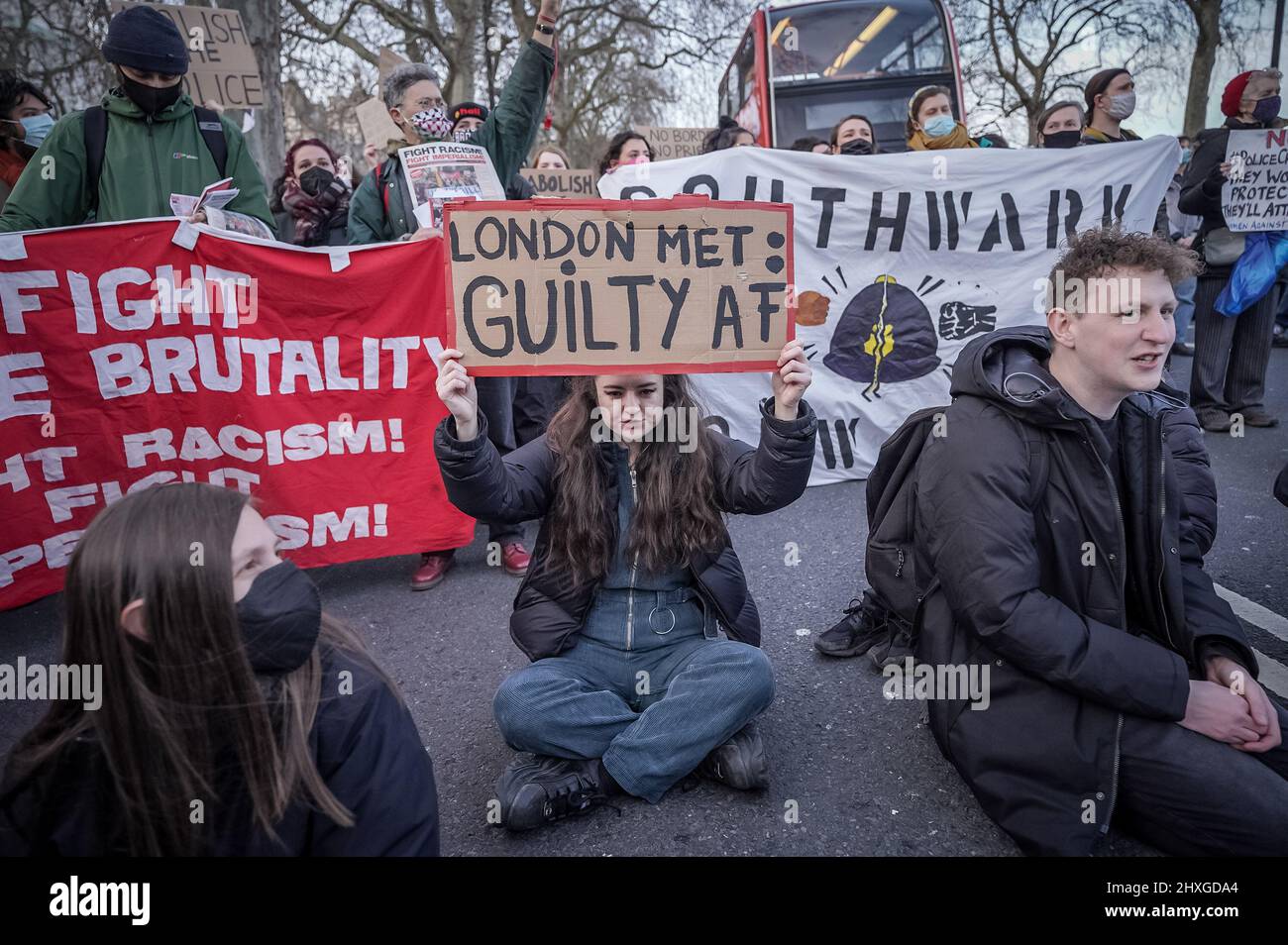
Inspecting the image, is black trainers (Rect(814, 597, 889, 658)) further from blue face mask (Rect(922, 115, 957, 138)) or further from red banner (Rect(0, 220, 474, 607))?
blue face mask (Rect(922, 115, 957, 138))

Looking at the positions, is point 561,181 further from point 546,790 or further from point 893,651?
point 546,790

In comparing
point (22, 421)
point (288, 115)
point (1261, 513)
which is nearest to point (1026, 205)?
point (1261, 513)

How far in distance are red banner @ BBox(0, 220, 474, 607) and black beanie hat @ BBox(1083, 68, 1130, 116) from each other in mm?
4456

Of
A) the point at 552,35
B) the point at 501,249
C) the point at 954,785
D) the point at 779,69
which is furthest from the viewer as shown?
the point at 779,69

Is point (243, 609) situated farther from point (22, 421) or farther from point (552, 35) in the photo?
point (552, 35)

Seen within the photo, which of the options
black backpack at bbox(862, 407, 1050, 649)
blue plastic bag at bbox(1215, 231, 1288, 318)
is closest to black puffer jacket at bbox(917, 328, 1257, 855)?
black backpack at bbox(862, 407, 1050, 649)

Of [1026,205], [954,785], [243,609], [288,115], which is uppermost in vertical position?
[288,115]

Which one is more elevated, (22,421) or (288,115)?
(288,115)

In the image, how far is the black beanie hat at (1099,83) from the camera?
5246 mm

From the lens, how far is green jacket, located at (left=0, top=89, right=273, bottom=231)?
339cm

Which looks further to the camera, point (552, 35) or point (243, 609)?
point (552, 35)

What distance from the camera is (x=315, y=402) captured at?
3.59 m

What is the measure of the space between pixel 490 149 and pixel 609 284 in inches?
96.7
